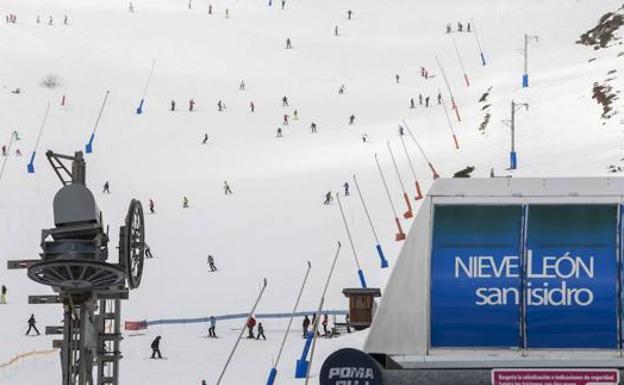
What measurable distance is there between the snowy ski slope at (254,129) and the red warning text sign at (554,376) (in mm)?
21642

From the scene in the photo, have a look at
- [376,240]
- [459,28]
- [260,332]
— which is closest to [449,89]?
[459,28]

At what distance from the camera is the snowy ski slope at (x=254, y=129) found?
45.3 meters

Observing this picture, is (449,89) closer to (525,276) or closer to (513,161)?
(513,161)

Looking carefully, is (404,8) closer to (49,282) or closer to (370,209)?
→ (370,209)

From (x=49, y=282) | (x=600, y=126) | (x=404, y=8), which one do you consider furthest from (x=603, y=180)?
(x=404, y=8)

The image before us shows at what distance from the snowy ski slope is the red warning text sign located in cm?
2164

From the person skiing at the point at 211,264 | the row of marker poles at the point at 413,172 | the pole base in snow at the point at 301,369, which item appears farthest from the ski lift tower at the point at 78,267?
the row of marker poles at the point at 413,172

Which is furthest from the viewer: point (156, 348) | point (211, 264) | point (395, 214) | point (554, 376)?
point (395, 214)

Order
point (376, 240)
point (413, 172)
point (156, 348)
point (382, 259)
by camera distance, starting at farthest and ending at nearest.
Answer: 1. point (413, 172)
2. point (376, 240)
3. point (382, 259)
4. point (156, 348)

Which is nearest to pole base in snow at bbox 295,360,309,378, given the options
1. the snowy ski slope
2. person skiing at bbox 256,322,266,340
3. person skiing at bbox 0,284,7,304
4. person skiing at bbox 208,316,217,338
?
the snowy ski slope

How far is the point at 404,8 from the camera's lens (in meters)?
108

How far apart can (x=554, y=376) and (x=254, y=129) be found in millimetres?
64413

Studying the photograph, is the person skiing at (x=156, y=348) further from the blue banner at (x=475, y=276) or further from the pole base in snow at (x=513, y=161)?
the blue banner at (x=475, y=276)

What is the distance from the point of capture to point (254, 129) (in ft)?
247
